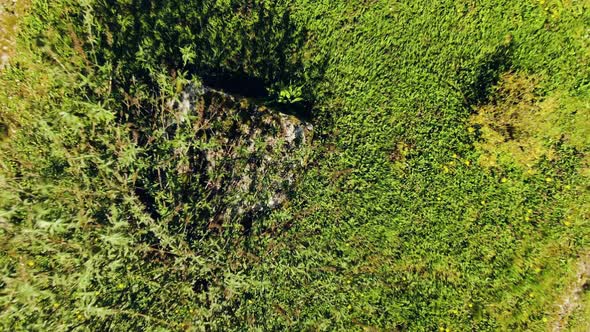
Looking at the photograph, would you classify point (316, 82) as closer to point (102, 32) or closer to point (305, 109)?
point (305, 109)

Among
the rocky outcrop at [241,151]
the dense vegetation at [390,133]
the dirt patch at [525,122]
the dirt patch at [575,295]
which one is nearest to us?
the rocky outcrop at [241,151]

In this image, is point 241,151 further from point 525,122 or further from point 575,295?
point 575,295

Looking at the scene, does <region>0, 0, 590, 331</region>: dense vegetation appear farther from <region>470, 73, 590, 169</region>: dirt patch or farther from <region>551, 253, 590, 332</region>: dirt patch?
<region>551, 253, 590, 332</region>: dirt patch

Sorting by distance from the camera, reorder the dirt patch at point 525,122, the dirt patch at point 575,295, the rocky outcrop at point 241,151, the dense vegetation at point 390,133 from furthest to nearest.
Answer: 1. the dirt patch at point 575,295
2. the dirt patch at point 525,122
3. the dense vegetation at point 390,133
4. the rocky outcrop at point 241,151

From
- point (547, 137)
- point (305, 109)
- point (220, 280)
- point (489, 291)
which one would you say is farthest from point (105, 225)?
point (547, 137)

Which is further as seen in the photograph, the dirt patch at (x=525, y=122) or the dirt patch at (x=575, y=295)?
the dirt patch at (x=575, y=295)

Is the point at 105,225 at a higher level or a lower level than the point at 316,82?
lower

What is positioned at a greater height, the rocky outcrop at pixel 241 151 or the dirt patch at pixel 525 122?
the dirt patch at pixel 525 122

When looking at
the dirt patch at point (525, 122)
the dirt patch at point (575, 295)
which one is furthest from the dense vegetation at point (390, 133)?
the dirt patch at point (575, 295)

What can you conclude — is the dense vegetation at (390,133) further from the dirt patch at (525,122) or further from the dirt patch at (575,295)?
the dirt patch at (575,295)
